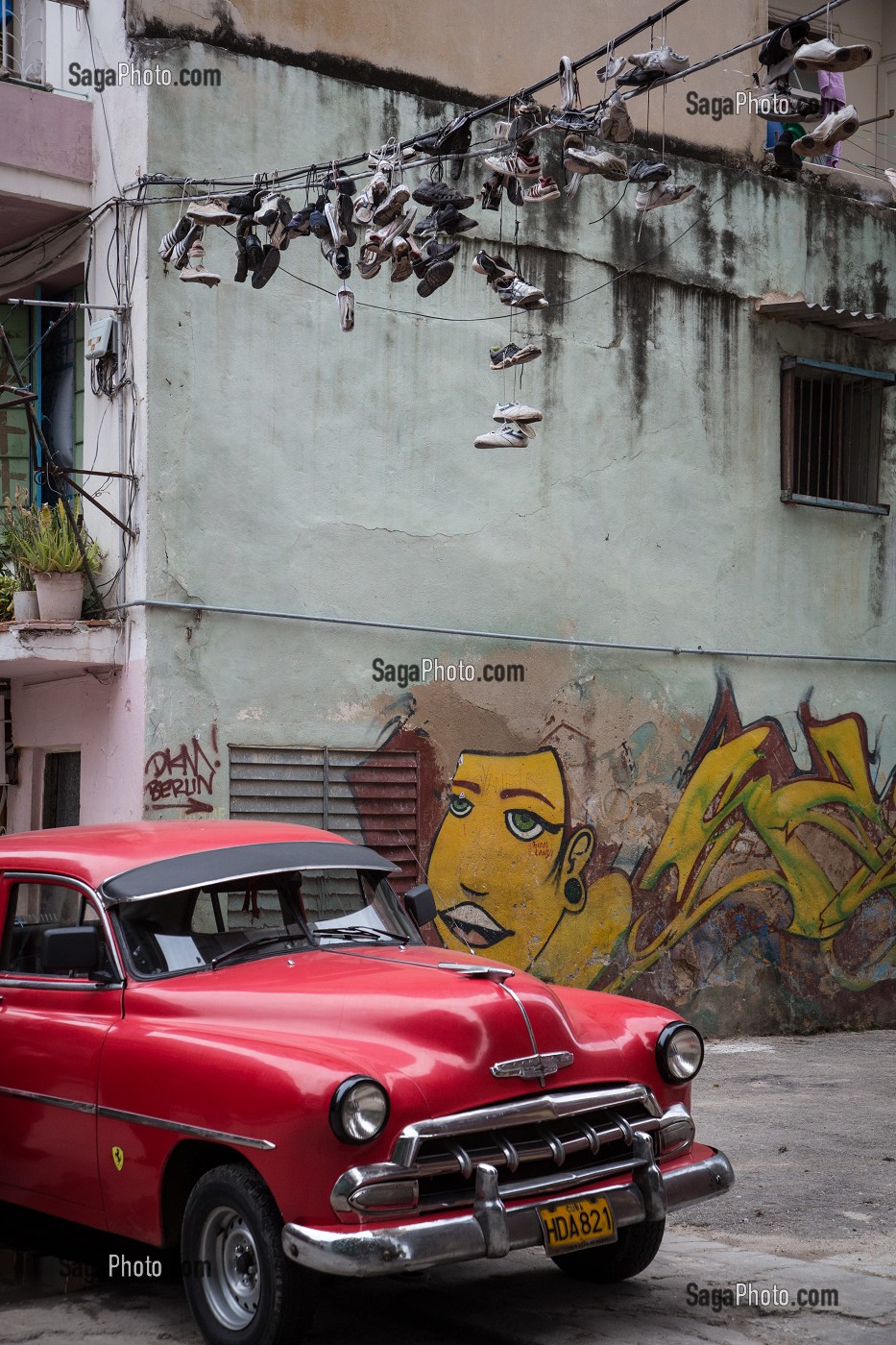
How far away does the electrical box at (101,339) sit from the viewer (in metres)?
10.3

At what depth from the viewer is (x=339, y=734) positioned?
1076 cm

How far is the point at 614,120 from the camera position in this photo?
6.81m

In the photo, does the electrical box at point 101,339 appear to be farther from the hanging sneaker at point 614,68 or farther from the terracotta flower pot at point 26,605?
the hanging sneaker at point 614,68

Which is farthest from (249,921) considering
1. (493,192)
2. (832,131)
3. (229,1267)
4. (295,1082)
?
(493,192)

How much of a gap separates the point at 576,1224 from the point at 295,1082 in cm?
103

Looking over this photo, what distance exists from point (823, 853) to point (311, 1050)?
359 inches

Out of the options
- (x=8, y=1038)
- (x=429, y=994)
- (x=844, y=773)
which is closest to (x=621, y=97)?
(x=429, y=994)

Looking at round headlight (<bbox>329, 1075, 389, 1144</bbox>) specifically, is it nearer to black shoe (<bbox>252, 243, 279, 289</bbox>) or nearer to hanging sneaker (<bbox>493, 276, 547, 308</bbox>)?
hanging sneaker (<bbox>493, 276, 547, 308</bbox>)

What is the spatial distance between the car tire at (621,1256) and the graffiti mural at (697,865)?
5.29 m

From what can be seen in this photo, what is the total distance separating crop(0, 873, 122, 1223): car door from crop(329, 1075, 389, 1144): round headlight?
1248 millimetres

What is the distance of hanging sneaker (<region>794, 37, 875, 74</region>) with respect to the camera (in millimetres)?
5852

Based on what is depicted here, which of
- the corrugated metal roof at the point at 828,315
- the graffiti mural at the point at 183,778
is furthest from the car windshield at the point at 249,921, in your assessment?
the corrugated metal roof at the point at 828,315

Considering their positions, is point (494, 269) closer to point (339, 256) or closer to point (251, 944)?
point (339, 256)

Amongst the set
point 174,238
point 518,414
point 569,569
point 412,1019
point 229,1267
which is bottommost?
point 229,1267
